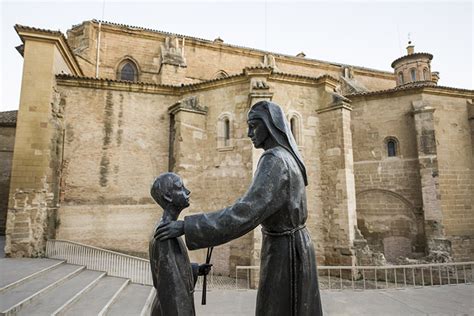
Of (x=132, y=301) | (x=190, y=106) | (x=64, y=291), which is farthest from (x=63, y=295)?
(x=190, y=106)

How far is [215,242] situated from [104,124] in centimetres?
1158

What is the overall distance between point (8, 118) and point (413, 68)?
2779 cm

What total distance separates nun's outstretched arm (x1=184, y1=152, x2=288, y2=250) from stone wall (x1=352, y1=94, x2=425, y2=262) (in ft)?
43.1

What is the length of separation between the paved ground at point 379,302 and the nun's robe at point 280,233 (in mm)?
4348

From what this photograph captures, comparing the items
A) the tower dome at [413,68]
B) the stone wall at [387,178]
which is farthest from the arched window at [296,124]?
the tower dome at [413,68]

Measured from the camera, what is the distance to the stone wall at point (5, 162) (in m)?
15.2

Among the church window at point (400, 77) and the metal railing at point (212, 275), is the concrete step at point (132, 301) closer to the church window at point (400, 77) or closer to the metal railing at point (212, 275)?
the metal railing at point (212, 275)

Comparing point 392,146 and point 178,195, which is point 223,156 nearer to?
point 392,146

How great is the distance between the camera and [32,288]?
19.3 feet

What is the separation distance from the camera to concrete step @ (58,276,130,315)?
5293mm

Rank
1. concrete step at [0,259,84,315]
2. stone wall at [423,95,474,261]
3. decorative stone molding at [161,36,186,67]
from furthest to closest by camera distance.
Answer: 1. decorative stone molding at [161,36,186,67]
2. stone wall at [423,95,474,261]
3. concrete step at [0,259,84,315]

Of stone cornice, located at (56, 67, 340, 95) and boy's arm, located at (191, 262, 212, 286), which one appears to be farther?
stone cornice, located at (56, 67, 340, 95)

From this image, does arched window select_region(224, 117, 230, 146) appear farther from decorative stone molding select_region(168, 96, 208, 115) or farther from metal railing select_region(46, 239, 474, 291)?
metal railing select_region(46, 239, 474, 291)

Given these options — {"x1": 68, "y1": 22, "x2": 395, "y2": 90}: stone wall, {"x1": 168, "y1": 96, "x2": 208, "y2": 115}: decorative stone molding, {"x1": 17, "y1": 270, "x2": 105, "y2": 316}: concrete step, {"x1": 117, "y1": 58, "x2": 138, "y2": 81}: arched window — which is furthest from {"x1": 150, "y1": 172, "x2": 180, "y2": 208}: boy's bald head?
{"x1": 117, "y1": 58, "x2": 138, "y2": 81}: arched window
